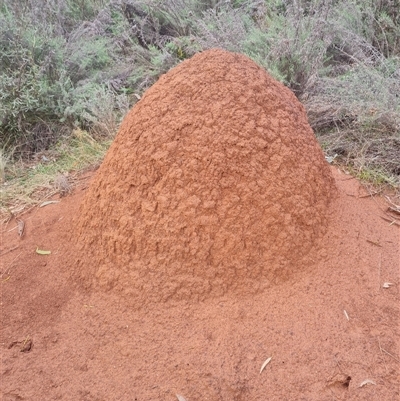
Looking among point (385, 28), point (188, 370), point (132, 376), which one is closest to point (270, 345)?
point (188, 370)

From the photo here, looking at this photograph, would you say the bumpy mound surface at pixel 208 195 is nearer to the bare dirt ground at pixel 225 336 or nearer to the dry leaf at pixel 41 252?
the bare dirt ground at pixel 225 336

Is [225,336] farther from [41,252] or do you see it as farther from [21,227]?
[21,227]

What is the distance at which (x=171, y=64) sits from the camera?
16.6 feet

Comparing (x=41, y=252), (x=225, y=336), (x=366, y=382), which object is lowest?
(x=366, y=382)

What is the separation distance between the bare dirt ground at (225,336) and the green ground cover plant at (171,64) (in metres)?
1.23

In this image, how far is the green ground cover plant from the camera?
3.60 metres

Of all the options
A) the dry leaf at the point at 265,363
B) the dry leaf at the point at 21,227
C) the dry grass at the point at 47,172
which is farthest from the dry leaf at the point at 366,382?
the dry grass at the point at 47,172

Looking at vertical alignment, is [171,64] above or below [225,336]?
above

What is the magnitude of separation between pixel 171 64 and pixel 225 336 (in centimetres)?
375

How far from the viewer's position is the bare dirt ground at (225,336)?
67.2 inches

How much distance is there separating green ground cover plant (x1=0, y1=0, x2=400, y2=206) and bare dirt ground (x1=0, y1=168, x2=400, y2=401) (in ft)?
4.02

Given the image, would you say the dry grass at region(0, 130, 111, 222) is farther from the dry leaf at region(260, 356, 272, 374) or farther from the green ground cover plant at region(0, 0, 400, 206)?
the dry leaf at region(260, 356, 272, 374)

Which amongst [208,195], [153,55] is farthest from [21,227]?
[153,55]

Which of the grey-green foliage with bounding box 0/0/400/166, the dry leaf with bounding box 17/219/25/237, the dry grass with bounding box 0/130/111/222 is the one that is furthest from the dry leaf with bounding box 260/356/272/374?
the grey-green foliage with bounding box 0/0/400/166
